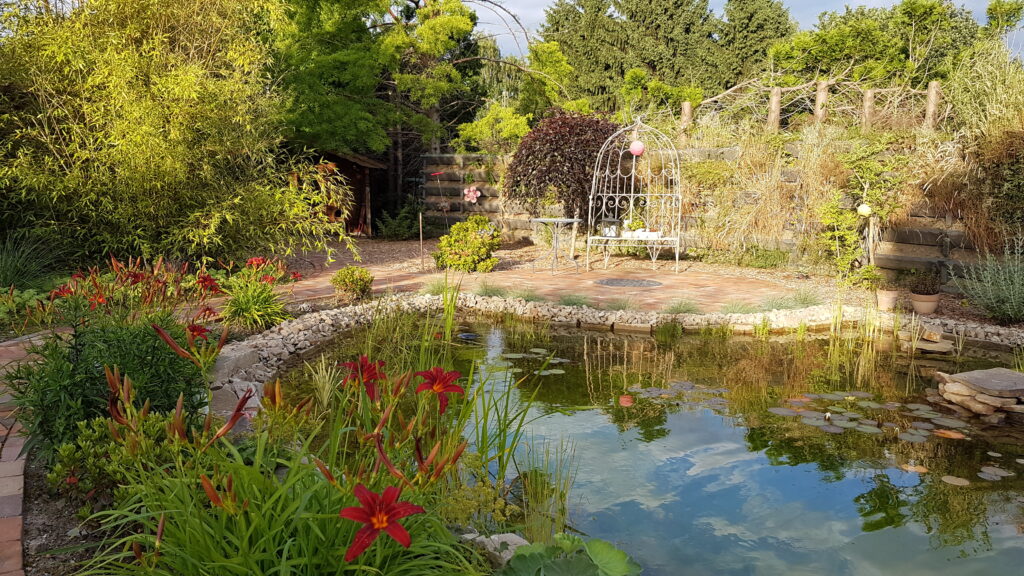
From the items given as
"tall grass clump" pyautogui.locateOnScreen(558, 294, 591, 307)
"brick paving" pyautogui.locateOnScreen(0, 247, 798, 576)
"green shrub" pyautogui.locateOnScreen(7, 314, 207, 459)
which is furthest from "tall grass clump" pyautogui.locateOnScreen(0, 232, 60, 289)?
"tall grass clump" pyautogui.locateOnScreen(558, 294, 591, 307)

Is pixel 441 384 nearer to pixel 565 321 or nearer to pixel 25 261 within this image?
pixel 565 321

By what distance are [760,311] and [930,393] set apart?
1.99 metres

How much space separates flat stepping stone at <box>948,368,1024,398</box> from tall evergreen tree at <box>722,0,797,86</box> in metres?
18.2

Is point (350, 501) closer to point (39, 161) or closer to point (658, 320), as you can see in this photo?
point (658, 320)

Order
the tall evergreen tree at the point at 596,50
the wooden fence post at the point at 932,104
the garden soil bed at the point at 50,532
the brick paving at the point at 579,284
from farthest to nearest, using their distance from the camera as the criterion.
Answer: the tall evergreen tree at the point at 596,50
the wooden fence post at the point at 932,104
the brick paving at the point at 579,284
the garden soil bed at the point at 50,532

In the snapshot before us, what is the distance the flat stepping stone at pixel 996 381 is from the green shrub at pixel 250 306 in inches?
182

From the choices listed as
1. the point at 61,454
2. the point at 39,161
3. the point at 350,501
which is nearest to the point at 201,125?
the point at 39,161

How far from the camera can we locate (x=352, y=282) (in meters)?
6.45

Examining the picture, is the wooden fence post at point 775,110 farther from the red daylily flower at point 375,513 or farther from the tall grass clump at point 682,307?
the red daylily flower at point 375,513

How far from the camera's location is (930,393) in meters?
4.19

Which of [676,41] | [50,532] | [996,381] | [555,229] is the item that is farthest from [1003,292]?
[676,41]

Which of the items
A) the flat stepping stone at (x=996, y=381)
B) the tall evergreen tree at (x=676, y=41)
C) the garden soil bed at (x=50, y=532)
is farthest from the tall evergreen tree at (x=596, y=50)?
the garden soil bed at (x=50, y=532)

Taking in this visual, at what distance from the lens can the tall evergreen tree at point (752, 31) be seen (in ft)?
68.0

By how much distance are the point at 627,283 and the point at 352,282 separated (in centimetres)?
312
